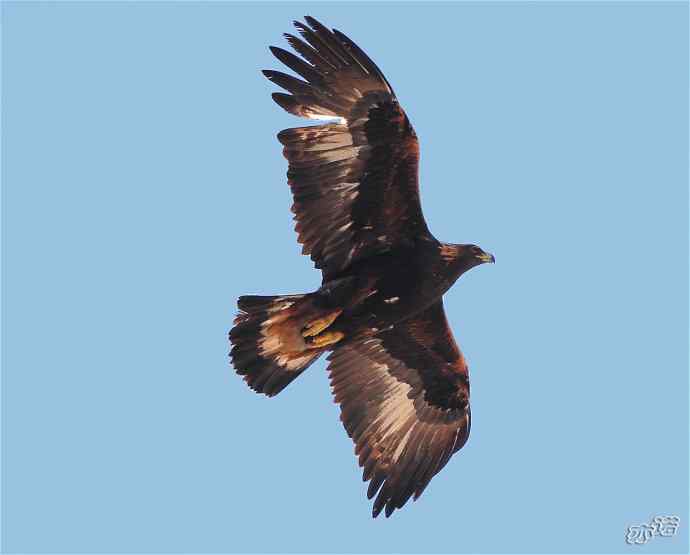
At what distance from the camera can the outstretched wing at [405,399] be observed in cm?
1469

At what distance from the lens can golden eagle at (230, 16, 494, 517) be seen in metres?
13.6

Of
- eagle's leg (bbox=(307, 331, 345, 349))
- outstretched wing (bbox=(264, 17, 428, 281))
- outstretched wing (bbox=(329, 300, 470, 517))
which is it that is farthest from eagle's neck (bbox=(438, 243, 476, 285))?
eagle's leg (bbox=(307, 331, 345, 349))

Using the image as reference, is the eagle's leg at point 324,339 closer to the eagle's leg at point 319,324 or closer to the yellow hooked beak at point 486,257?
the eagle's leg at point 319,324

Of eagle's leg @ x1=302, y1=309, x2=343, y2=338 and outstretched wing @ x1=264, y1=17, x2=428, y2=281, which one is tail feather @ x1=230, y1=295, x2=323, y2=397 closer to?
eagle's leg @ x1=302, y1=309, x2=343, y2=338

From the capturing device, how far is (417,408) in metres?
15.2

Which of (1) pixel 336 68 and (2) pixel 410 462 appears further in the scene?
(2) pixel 410 462

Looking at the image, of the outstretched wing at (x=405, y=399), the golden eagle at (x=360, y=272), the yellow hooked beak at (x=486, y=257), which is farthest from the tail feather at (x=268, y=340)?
the yellow hooked beak at (x=486, y=257)

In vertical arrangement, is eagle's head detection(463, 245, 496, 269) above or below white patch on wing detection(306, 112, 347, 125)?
below

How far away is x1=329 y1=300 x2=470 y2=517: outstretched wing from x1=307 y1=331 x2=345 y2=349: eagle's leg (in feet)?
1.17

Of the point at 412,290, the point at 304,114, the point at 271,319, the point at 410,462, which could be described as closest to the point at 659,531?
the point at 410,462

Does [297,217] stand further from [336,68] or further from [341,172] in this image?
[336,68]

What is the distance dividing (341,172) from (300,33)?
1.38 meters

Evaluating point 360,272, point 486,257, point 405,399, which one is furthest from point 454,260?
point 405,399

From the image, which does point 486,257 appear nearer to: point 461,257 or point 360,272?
point 461,257
